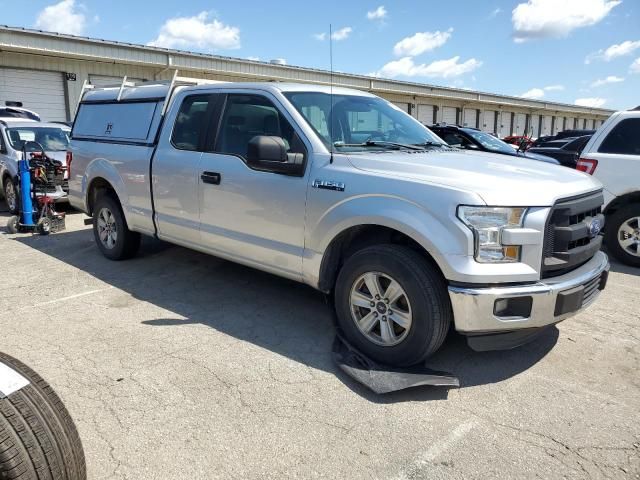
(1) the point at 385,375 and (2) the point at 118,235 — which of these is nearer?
(1) the point at 385,375

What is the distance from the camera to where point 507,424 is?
9.51 ft

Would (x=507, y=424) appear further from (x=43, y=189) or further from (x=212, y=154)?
(x=43, y=189)

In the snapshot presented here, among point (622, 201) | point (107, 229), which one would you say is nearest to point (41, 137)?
point (107, 229)

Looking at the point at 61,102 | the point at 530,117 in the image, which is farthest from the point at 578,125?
the point at 61,102

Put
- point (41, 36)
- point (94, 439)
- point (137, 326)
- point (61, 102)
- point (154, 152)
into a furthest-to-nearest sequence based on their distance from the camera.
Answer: point (61, 102) → point (41, 36) → point (154, 152) → point (137, 326) → point (94, 439)

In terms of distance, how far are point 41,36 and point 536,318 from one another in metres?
18.3

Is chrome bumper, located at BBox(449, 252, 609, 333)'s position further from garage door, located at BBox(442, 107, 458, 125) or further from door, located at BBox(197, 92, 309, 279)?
garage door, located at BBox(442, 107, 458, 125)

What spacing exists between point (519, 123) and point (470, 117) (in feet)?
30.4

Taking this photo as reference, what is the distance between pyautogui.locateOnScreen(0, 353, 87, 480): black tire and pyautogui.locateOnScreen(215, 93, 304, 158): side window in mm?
2555

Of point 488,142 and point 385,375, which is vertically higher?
point 488,142

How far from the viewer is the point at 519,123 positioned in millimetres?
45656

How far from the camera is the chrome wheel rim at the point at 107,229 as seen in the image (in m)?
6.12

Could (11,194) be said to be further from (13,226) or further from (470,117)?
(470,117)

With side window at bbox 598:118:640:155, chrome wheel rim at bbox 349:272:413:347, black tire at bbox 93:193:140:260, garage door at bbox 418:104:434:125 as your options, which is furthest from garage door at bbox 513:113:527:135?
chrome wheel rim at bbox 349:272:413:347
